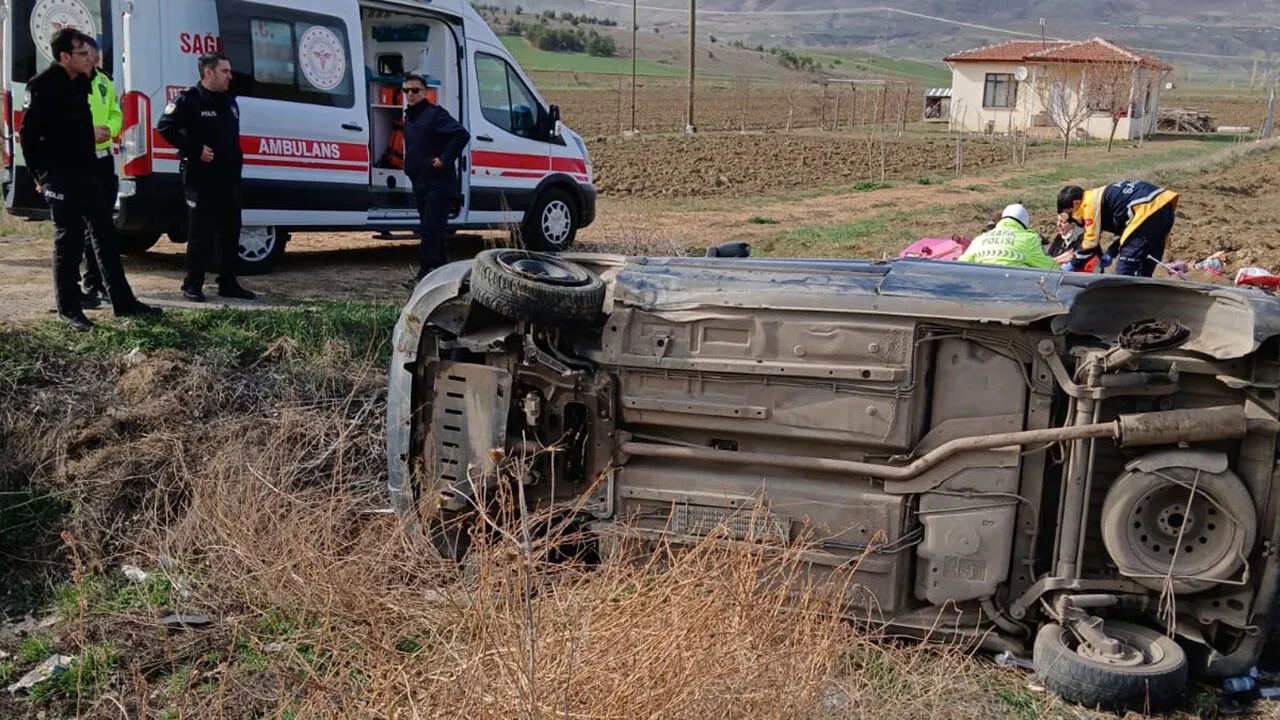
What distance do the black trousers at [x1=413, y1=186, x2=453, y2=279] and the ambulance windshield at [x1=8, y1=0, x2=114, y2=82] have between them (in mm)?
2413

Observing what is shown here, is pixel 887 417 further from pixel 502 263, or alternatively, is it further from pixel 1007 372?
pixel 502 263

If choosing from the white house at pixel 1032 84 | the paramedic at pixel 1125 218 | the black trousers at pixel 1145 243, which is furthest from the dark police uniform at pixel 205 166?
the white house at pixel 1032 84

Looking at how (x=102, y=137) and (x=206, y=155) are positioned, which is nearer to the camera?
(x=102, y=137)

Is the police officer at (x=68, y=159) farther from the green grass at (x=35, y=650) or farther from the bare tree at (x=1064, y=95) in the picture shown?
the bare tree at (x=1064, y=95)

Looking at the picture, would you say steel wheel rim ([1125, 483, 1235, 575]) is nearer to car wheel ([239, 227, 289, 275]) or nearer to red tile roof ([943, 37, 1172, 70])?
car wheel ([239, 227, 289, 275])

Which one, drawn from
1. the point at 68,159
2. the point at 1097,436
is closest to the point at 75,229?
the point at 68,159

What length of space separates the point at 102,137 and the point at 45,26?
213cm

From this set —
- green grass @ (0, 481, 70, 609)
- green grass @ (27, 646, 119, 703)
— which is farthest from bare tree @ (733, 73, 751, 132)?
green grass @ (27, 646, 119, 703)

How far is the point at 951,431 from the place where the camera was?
4.13 metres

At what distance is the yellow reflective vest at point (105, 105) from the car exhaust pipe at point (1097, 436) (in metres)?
5.57

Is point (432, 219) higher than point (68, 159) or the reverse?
the reverse

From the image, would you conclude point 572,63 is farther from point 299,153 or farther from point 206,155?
point 206,155

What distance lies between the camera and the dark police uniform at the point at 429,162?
854 centimetres

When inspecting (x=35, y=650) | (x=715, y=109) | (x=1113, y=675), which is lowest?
(x=35, y=650)
